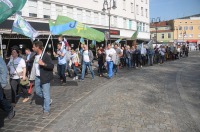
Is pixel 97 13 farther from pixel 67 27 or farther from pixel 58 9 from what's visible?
pixel 67 27

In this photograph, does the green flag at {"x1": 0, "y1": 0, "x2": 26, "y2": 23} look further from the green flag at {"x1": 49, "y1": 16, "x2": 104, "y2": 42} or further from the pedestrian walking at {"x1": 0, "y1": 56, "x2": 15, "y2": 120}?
the green flag at {"x1": 49, "y1": 16, "x2": 104, "y2": 42}

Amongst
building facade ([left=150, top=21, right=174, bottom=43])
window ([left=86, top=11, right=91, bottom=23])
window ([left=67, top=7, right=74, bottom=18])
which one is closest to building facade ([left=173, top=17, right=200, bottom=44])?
building facade ([left=150, top=21, right=174, bottom=43])

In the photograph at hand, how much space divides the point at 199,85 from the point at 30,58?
649cm

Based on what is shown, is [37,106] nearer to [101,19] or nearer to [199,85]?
[199,85]

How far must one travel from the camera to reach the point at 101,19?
3603 centimetres

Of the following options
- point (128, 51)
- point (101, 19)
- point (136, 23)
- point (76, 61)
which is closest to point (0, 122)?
point (76, 61)

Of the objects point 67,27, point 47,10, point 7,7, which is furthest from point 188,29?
point 7,7

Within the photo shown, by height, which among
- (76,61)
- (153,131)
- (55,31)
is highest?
(55,31)

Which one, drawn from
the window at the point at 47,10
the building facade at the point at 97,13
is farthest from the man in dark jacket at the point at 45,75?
the window at the point at 47,10

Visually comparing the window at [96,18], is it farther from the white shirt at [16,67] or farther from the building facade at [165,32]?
the building facade at [165,32]

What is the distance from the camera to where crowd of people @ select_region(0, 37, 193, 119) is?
6227 millimetres

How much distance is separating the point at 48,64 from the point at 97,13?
29.8 meters

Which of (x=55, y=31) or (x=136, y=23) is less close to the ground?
(x=136, y=23)

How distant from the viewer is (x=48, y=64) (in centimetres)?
622
